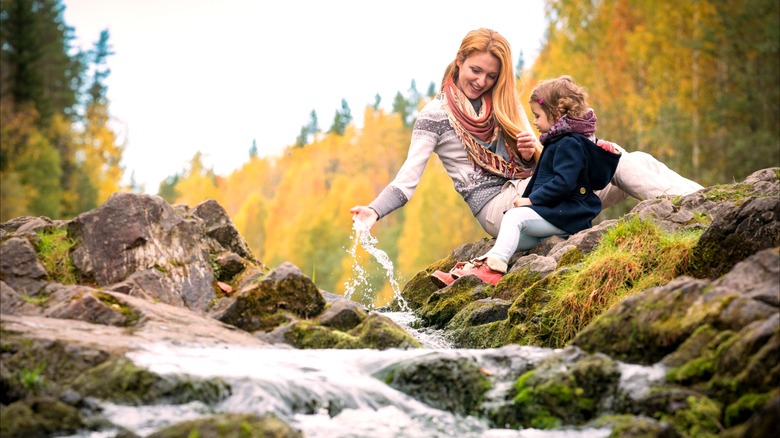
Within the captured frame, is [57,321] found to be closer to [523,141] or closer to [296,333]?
[296,333]

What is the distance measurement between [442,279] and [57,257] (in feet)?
12.1

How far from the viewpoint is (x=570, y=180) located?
27.0ft

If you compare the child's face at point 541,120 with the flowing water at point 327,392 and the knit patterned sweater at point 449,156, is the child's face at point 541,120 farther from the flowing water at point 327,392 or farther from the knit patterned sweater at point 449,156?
the flowing water at point 327,392

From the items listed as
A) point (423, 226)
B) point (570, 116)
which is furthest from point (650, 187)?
point (423, 226)

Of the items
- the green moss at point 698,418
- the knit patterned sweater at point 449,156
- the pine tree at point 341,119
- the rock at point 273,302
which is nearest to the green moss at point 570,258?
the knit patterned sweater at point 449,156

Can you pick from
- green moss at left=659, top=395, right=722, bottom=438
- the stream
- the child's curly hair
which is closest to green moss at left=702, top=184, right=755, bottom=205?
the child's curly hair

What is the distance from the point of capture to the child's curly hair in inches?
335

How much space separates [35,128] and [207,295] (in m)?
45.6

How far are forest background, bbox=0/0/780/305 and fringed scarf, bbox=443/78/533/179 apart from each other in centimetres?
64

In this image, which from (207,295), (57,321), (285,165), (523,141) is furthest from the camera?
(285,165)

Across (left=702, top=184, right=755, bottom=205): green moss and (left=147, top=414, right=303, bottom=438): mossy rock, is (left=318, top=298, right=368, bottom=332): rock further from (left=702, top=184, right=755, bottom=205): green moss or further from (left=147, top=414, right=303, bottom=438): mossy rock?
(left=702, top=184, right=755, bottom=205): green moss

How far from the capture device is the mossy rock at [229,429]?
12.5 ft

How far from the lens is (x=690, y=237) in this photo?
280 inches

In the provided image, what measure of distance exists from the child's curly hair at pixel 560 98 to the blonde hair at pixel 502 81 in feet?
1.96
